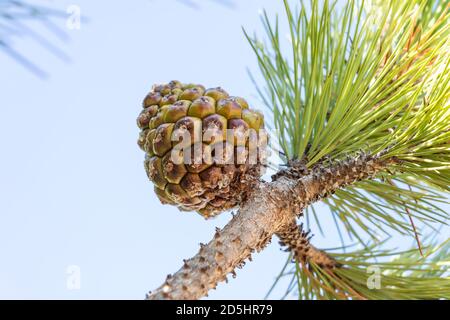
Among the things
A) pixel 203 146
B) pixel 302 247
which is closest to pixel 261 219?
pixel 203 146

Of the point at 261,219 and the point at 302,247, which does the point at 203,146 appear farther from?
the point at 302,247

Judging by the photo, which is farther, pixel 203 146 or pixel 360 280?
pixel 360 280

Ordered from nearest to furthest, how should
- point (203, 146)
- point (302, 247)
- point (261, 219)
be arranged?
point (261, 219) < point (203, 146) < point (302, 247)

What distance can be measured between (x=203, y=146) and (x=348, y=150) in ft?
1.38

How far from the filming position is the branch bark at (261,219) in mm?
967

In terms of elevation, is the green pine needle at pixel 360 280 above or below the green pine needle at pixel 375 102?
below

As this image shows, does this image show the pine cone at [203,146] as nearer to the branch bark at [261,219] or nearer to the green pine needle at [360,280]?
the branch bark at [261,219]

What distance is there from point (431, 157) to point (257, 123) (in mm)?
457

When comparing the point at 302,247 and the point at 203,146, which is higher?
the point at 203,146

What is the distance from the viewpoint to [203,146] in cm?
129

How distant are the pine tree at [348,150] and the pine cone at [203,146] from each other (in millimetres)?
74

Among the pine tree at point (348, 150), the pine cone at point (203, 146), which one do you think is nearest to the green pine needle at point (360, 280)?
the pine tree at point (348, 150)

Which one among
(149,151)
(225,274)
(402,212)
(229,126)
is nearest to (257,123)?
(229,126)
